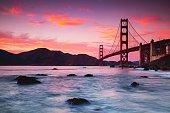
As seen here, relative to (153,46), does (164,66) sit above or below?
below

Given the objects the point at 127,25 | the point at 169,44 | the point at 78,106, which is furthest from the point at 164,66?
the point at 78,106

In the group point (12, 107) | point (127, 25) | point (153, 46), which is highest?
point (127, 25)

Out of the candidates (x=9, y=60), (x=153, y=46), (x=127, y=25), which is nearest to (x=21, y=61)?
(x=9, y=60)

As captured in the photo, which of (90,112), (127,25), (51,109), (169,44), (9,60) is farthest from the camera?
(9,60)

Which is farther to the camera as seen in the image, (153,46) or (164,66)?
(153,46)

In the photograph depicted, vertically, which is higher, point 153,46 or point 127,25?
point 127,25

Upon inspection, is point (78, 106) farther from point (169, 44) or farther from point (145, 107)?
point (169, 44)

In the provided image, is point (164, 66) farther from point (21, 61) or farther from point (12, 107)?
point (21, 61)

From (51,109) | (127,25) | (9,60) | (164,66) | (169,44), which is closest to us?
(51,109)

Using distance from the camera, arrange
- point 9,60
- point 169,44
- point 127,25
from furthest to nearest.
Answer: point 9,60 → point 127,25 → point 169,44
